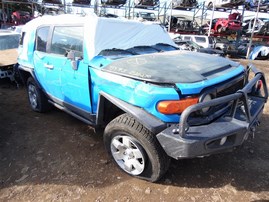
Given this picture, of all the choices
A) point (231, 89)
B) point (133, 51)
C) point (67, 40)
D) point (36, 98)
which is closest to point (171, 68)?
point (231, 89)

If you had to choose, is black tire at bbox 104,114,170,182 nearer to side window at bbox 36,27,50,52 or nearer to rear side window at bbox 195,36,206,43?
side window at bbox 36,27,50,52

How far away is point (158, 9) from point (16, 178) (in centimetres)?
2650

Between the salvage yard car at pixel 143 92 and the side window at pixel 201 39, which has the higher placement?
the salvage yard car at pixel 143 92

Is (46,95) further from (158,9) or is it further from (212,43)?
Answer: (158,9)

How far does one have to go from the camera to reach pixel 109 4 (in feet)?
79.6

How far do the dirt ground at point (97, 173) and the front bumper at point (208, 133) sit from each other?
2.11ft

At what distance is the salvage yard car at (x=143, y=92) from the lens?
2.34 m

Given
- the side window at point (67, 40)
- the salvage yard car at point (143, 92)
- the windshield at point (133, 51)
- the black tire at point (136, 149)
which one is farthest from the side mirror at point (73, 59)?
the black tire at point (136, 149)

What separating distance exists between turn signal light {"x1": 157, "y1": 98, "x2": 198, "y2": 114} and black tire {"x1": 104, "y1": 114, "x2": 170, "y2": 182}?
32cm

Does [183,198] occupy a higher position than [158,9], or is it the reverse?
[158,9]

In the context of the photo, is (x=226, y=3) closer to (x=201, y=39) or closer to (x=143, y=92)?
(x=201, y=39)

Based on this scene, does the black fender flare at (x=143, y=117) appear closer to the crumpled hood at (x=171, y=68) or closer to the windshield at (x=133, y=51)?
the crumpled hood at (x=171, y=68)

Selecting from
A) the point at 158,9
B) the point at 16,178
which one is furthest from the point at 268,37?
the point at 16,178

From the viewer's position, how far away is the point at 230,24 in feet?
63.0
